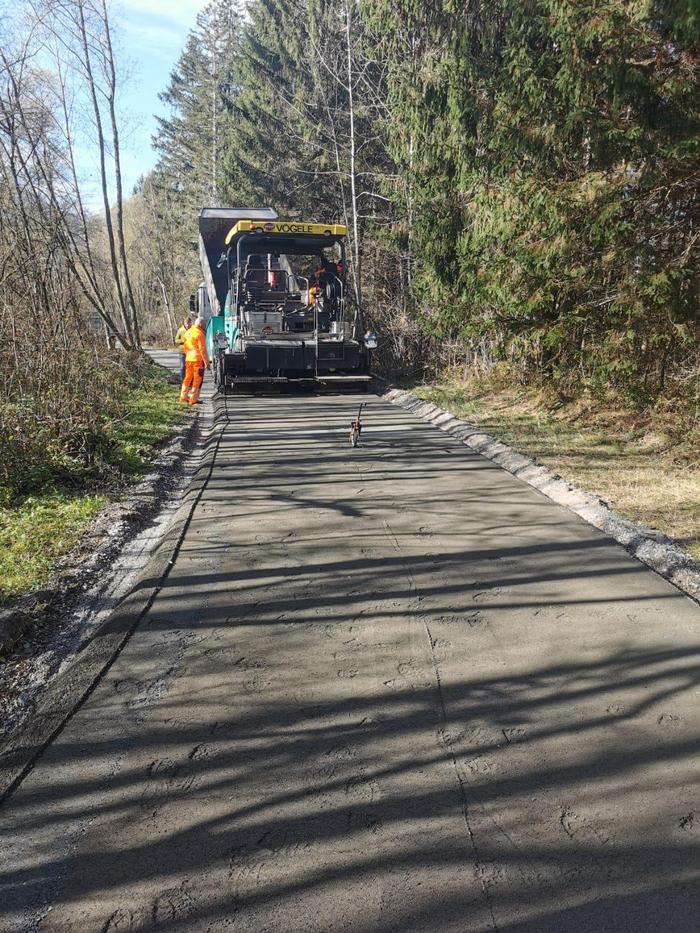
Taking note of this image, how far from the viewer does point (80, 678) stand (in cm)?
460

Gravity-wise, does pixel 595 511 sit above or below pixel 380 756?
above

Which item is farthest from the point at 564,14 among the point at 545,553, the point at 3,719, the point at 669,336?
the point at 3,719

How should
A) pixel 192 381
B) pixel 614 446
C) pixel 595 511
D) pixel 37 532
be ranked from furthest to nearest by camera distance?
pixel 192 381, pixel 614 446, pixel 595 511, pixel 37 532

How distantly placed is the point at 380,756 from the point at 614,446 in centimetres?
843

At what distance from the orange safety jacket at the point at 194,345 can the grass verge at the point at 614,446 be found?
478 centimetres

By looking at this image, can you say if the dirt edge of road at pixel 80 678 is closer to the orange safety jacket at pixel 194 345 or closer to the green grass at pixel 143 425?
the green grass at pixel 143 425

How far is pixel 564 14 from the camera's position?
10672mm

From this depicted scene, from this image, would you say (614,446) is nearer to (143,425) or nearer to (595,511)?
(595,511)

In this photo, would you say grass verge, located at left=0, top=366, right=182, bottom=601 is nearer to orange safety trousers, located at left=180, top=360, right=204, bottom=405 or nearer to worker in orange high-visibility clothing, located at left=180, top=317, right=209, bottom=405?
worker in orange high-visibility clothing, located at left=180, top=317, right=209, bottom=405

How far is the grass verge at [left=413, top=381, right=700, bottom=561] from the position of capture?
7.85m

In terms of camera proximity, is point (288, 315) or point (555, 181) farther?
point (288, 315)

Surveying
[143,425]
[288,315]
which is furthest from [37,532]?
[288,315]

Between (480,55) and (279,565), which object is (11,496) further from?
(480,55)

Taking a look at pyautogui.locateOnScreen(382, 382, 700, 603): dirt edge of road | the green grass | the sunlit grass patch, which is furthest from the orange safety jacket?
the sunlit grass patch
